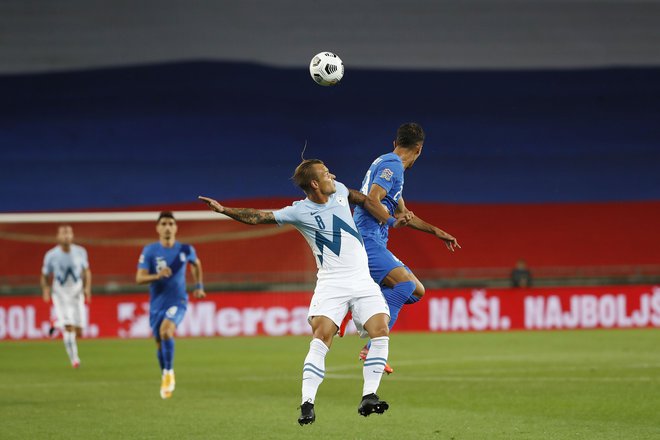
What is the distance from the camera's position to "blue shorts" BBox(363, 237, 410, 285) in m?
9.84

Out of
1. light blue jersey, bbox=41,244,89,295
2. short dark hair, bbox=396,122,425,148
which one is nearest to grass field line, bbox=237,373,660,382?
light blue jersey, bbox=41,244,89,295

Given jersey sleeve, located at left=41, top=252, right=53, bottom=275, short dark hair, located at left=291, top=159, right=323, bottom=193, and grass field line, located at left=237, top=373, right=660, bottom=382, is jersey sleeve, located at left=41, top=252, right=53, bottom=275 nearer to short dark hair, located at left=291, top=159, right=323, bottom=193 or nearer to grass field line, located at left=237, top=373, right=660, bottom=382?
grass field line, located at left=237, top=373, right=660, bottom=382

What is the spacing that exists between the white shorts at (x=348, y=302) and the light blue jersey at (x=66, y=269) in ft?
38.7

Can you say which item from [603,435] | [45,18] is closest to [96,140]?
[45,18]

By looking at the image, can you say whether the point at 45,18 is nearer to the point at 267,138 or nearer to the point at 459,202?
the point at 267,138

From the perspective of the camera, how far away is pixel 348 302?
8789 millimetres

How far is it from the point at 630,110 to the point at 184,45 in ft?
52.3

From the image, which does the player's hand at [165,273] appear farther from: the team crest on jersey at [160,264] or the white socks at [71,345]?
the white socks at [71,345]

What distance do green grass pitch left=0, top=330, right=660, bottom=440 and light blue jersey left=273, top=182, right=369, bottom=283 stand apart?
2.15 metres

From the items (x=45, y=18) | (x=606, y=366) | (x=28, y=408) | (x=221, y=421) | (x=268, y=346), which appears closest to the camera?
(x=221, y=421)

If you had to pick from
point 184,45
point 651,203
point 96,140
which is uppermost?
point 184,45

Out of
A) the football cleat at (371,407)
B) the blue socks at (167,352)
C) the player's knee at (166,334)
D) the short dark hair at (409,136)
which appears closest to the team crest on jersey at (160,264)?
the player's knee at (166,334)

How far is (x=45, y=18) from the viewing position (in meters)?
35.7

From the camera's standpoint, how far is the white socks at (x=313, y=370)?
332 inches
